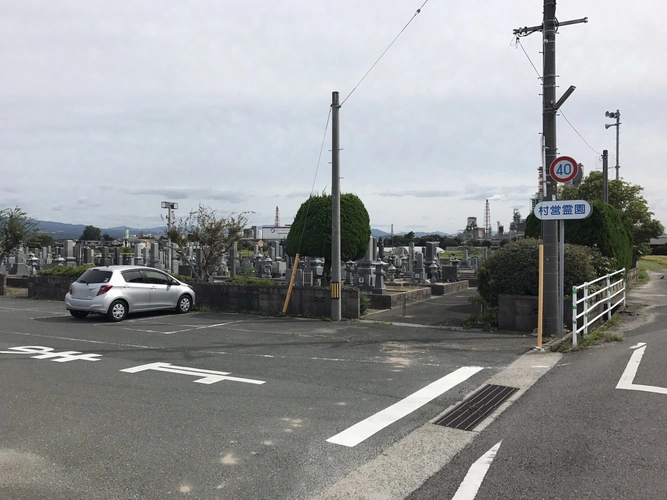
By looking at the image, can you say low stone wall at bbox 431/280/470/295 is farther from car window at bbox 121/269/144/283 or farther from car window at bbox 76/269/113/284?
car window at bbox 76/269/113/284

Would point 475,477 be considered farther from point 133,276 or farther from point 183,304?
point 183,304

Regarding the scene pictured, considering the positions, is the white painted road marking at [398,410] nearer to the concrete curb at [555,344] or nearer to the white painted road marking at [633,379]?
the white painted road marking at [633,379]

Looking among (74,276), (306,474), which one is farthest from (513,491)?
(74,276)

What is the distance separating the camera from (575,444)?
16.0 ft

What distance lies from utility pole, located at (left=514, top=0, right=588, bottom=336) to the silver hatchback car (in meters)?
9.94

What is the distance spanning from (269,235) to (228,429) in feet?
228

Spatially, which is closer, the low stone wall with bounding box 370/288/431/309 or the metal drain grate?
the metal drain grate

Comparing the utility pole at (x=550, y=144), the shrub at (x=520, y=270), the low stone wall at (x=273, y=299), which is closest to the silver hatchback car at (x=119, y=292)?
the low stone wall at (x=273, y=299)

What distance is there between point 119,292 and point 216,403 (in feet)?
28.9

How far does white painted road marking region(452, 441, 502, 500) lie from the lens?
13.0 feet

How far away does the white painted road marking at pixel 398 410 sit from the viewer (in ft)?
17.0

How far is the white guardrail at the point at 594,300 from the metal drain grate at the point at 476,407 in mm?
3272

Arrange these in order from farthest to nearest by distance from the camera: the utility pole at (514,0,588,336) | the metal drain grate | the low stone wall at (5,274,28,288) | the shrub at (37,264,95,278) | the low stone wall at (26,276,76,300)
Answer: the low stone wall at (5,274,28,288) → the shrub at (37,264,95,278) → the low stone wall at (26,276,76,300) → the utility pole at (514,0,588,336) → the metal drain grate

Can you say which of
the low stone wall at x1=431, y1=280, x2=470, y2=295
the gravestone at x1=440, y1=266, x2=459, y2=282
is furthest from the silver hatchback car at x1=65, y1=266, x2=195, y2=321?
the gravestone at x1=440, y1=266, x2=459, y2=282
